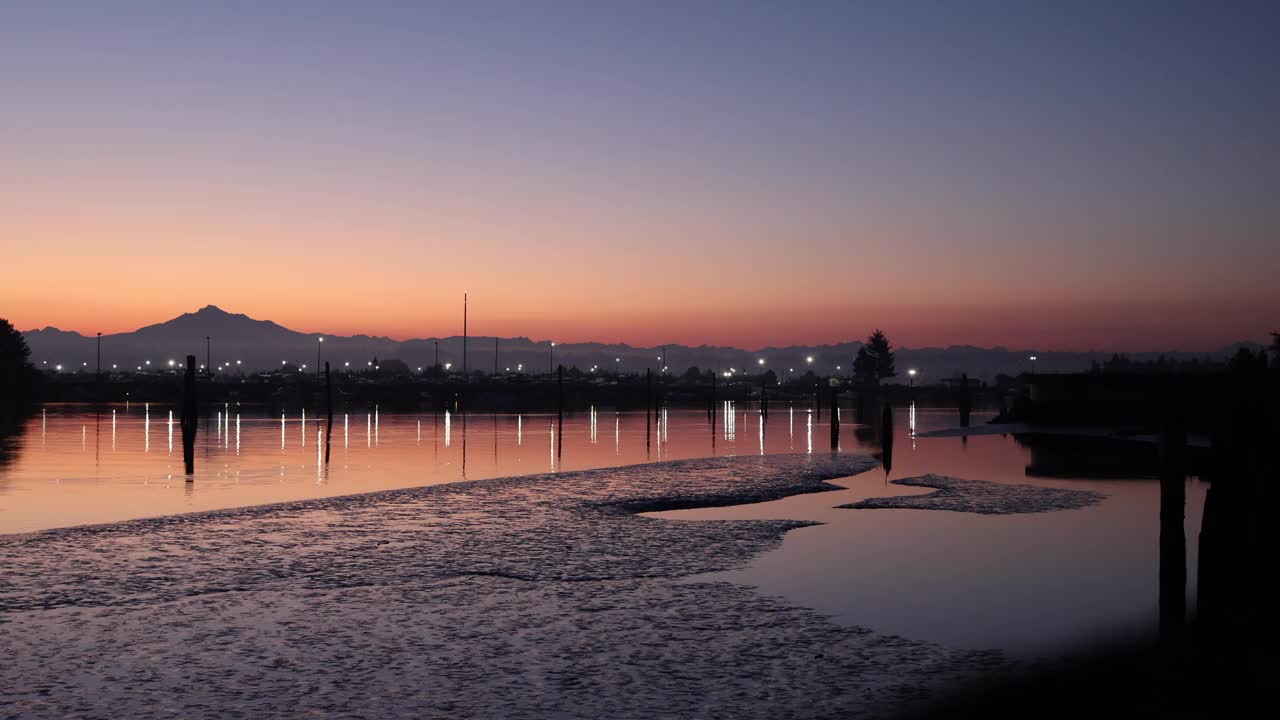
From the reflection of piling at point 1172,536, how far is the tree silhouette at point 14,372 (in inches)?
5236

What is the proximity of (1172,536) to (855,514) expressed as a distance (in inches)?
471

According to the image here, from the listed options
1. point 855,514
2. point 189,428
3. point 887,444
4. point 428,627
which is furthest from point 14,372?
point 428,627

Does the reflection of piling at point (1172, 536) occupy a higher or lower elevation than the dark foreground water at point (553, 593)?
higher

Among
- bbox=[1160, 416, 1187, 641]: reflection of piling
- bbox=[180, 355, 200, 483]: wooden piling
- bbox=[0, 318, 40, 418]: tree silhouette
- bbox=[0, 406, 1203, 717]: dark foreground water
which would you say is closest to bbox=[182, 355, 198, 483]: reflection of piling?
bbox=[180, 355, 200, 483]: wooden piling

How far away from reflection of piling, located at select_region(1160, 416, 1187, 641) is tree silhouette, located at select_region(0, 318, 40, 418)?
132998 mm

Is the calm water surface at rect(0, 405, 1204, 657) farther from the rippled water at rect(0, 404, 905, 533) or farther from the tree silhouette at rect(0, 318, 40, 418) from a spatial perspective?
the tree silhouette at rect(0, 318, 40, 418)

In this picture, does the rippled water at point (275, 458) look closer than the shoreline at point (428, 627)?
No

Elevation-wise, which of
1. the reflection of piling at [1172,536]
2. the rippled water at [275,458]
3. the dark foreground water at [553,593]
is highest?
the reflection of piling at [1172,536]

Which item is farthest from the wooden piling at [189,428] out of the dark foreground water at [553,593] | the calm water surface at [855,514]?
the dark foreground water at [553,593]

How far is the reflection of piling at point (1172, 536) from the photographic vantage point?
14.7m

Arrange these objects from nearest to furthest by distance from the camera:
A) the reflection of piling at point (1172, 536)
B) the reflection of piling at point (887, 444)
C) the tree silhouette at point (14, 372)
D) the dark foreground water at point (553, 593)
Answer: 1. the dark foreground water at point (553, 593)
2. the reflection of piling at point (1172, 536)
3. the reflection of piling at point (887, 444)
4. the tree silhouette at point (14, 372)

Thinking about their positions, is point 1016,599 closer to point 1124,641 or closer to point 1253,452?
point 1124,641

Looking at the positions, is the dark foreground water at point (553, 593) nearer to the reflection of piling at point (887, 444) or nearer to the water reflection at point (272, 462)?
the water reflection at point (272, 462)

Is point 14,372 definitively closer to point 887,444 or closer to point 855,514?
point 887,444
